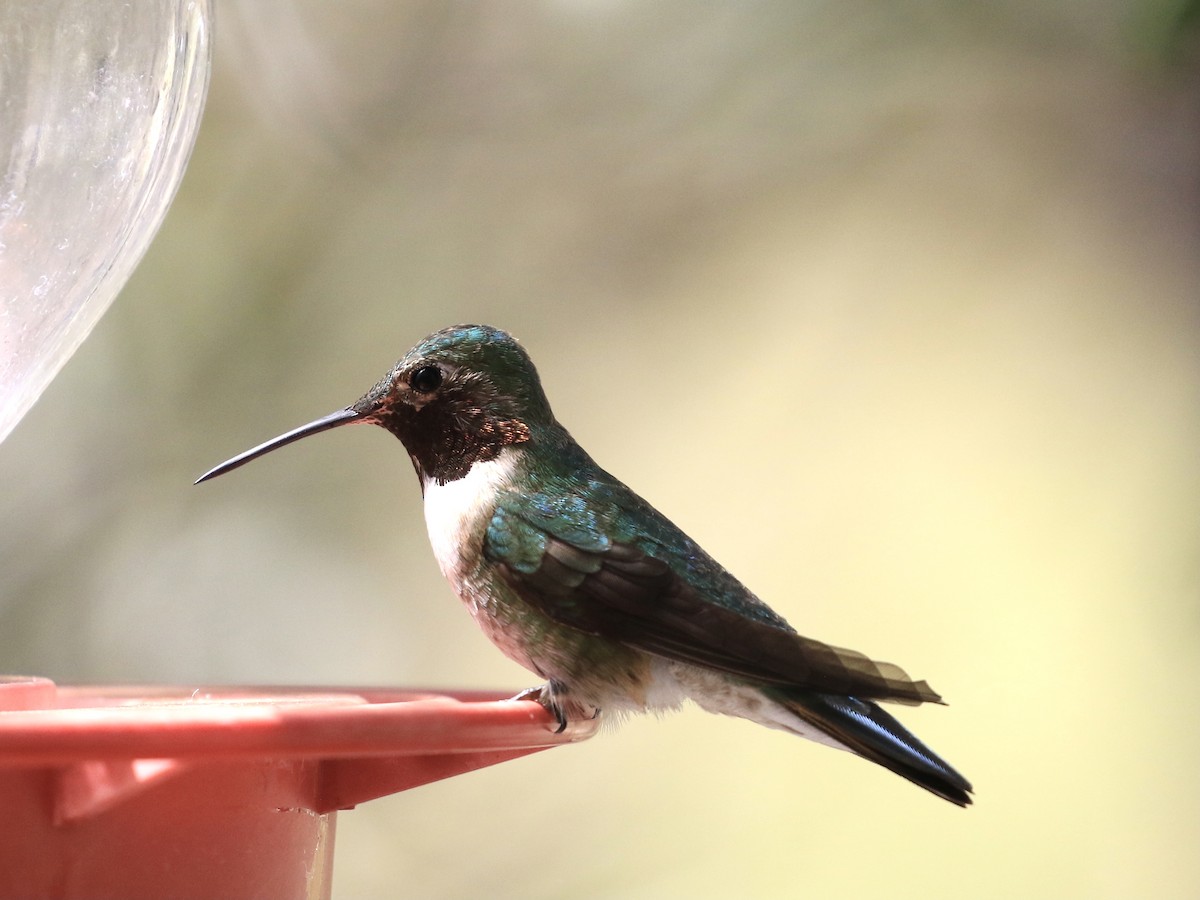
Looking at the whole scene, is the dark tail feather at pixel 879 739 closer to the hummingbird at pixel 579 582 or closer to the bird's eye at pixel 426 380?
the hummingbird at pixel 579 582

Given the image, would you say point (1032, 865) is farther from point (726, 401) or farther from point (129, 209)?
point (129, 209)

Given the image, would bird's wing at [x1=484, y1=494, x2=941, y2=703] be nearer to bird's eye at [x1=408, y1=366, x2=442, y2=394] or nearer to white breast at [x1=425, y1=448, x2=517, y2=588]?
white breast at [x1=425, y1=448, x2=517, y2=588]

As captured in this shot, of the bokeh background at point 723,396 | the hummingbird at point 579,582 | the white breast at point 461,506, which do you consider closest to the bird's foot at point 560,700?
the hummingbird at point 579,582

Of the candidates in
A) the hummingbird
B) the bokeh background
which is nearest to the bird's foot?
the hummingbird

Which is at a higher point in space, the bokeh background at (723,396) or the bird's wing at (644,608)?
the bokeh background at (723,396)

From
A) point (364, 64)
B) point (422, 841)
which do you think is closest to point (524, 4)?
point (364, 64)

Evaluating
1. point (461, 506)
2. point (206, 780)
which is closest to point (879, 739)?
point (461, 506)

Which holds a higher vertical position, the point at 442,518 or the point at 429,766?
the point at 442,518
